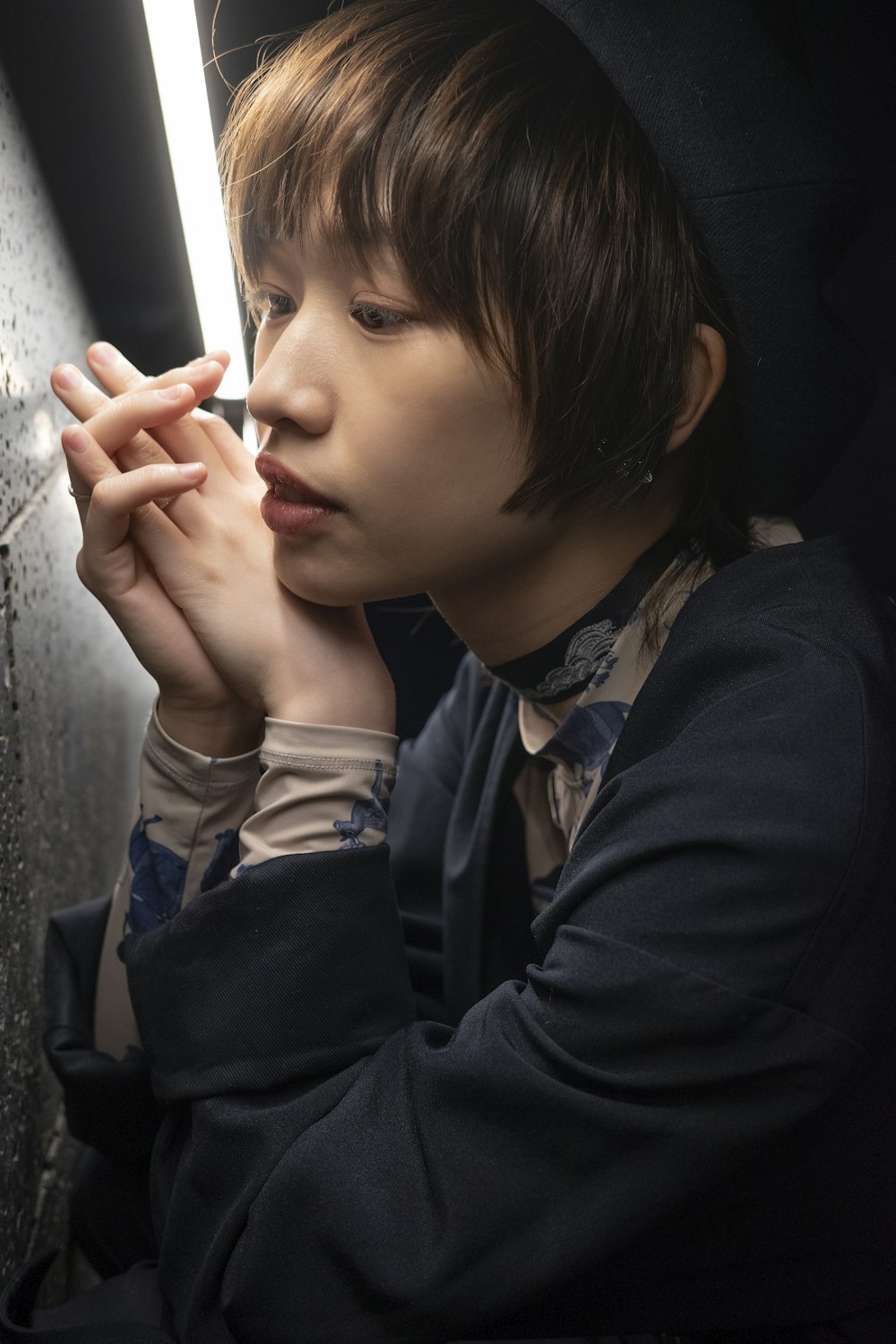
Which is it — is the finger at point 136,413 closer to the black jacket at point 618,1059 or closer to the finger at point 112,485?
the finger at point 112,485

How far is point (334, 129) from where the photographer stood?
90 cm

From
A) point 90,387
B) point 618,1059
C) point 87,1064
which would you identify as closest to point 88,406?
point 90,387

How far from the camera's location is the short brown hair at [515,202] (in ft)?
2.85

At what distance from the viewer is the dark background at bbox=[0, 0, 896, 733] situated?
43.3 inches

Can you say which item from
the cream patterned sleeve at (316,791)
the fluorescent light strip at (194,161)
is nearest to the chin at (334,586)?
the cream patterned sleeve at (316,791)

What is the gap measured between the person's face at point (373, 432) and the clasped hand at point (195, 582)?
0.08 meters

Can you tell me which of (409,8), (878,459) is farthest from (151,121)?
(878,459)

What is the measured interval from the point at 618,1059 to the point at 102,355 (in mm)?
771

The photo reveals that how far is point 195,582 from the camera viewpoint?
1033 mm

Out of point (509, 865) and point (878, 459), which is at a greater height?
point (878, 459)

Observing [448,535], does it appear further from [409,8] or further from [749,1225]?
[749,1225]

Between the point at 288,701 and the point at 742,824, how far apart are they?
421mm

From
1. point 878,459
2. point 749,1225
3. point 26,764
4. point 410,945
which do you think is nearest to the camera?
point 749,1225

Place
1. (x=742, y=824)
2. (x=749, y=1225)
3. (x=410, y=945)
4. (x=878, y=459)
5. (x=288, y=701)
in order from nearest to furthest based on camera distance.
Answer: (x=742, y=824) < (x=749, y=1225) < (x=288, y=701) < (x=878, y=459) < (x=410, y=945)
